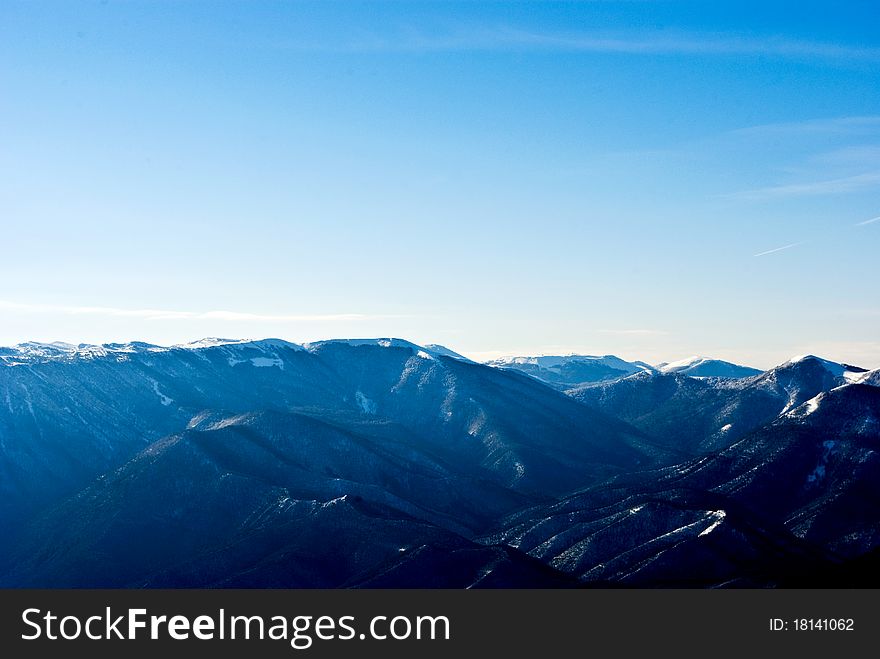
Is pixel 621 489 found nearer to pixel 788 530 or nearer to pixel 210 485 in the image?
pixel 788 530

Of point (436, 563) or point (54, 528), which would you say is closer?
point (436, 563)

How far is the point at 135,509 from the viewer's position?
615ft

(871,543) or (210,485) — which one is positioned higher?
(210,485)

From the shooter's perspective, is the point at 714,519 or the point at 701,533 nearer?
the point at 701,533

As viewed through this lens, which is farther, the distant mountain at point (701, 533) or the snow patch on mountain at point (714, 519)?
the snow patch on mountain at point (714, 519)

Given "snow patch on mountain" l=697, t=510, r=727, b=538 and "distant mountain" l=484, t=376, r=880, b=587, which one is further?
"snow patch on mountain" l=697, t=510, r=727, b=538

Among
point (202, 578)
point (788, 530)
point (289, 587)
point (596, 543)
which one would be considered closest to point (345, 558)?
point (289, 587)

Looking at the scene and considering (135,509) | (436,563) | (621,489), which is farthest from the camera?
(621,489)

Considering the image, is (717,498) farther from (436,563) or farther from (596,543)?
(436,563)

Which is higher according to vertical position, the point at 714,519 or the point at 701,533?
the point at 714,519
